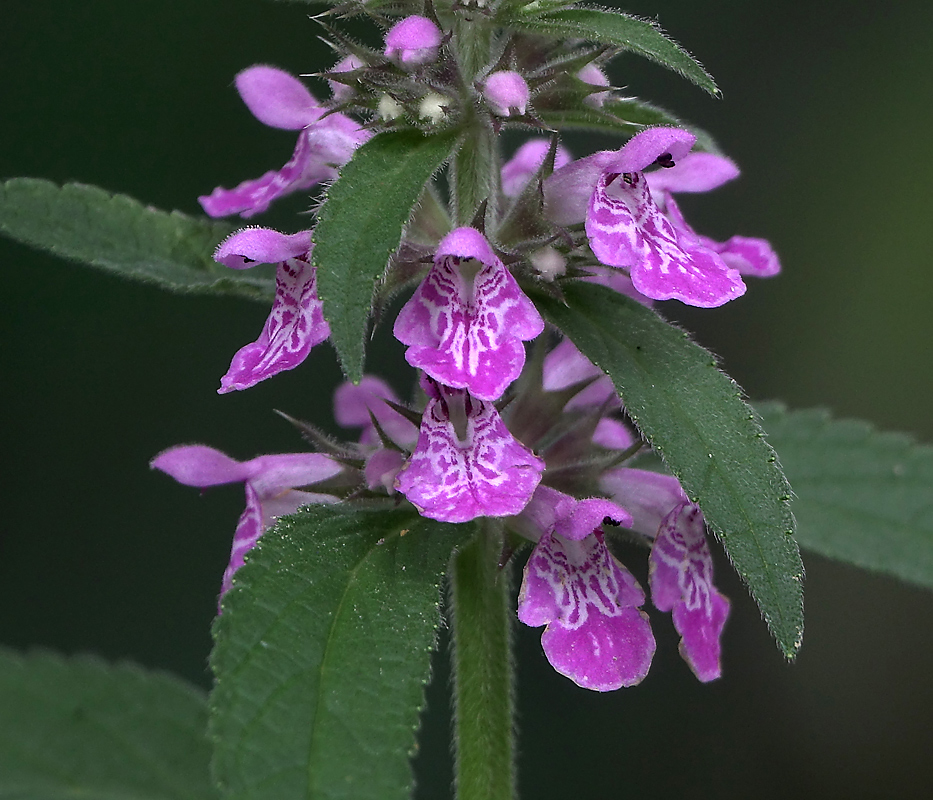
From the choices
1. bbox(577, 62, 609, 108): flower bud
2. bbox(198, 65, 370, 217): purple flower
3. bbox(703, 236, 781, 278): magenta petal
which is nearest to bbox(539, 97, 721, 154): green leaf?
bbox(577, 62, 609, 108): flower bud

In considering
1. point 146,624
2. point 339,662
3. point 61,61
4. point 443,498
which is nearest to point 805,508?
point 443,498

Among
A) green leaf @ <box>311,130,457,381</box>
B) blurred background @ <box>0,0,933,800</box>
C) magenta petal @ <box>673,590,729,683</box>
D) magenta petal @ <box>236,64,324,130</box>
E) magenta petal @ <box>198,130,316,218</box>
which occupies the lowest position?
magenta petal @ <box>673,590,729,683</box>

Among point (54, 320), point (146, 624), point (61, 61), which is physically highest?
point (61, 61)

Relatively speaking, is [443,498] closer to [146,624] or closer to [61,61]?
[146,624]

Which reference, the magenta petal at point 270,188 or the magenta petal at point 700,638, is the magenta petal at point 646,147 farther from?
the magenta petal at point 700,638

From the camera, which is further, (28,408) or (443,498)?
(28,408)

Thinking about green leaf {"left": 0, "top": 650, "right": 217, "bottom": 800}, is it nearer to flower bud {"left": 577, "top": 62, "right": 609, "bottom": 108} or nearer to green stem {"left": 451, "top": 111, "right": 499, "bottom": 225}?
green stem {"left": 451, "top": 111, "right": 499, "bottom": 225}
